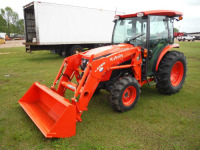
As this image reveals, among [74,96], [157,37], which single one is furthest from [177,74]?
[74,96]

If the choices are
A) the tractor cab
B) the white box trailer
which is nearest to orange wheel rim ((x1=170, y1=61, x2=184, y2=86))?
the tractor cab

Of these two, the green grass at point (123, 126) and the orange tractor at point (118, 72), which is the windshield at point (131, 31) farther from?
the green grass at point (123, 126)

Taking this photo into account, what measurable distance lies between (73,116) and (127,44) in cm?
247

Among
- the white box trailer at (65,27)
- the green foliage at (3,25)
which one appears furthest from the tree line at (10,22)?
the white box trailer at (65,27)

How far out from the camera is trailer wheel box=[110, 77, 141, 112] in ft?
12.6

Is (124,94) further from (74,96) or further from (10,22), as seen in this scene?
(10,22)

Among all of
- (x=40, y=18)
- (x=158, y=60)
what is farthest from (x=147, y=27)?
(x=40, y=18)

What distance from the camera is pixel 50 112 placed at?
12.2ft

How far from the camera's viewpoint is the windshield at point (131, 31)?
4.52 metres

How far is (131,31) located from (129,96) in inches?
68.9

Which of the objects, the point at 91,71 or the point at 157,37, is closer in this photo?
the point at 91,71

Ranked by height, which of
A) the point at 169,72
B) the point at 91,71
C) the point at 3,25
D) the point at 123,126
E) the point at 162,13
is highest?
the point at 3,25

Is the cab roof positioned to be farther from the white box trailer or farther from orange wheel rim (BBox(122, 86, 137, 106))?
the white box trailer

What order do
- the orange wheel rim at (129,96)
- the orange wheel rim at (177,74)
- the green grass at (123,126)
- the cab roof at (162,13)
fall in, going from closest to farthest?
the green grass at (123,126)
the orange wheel rim at (129,96)
the cab roof at (162,13)
the orange wheel rim at (177,74)
